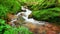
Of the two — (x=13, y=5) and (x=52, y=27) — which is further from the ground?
(x=13, y=5)

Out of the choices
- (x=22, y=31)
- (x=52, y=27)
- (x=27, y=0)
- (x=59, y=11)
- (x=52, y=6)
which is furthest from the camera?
(x=27, y=0)

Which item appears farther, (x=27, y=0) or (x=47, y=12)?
(x=27, y=0)

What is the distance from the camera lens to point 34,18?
1195cm

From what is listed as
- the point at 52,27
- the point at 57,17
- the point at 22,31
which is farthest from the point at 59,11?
the point at 22,31

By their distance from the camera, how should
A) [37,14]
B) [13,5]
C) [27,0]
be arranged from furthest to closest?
[27,0], [13,5], [37,14]

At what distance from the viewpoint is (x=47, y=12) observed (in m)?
11.5

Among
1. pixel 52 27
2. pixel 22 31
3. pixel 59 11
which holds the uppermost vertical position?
pixel 22 31

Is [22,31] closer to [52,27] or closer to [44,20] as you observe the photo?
[52,27]

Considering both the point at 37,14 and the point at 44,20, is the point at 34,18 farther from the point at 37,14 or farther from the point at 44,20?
the point at 44,20

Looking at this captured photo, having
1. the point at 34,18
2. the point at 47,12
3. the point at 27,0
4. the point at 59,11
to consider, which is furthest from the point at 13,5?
the point at 27,0

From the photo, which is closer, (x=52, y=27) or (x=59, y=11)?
(x=52, y=27)

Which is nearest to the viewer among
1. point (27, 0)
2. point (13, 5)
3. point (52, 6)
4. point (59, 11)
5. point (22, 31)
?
point (22, 31)

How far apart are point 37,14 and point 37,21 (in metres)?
0.80

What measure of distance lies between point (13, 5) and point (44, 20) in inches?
159
